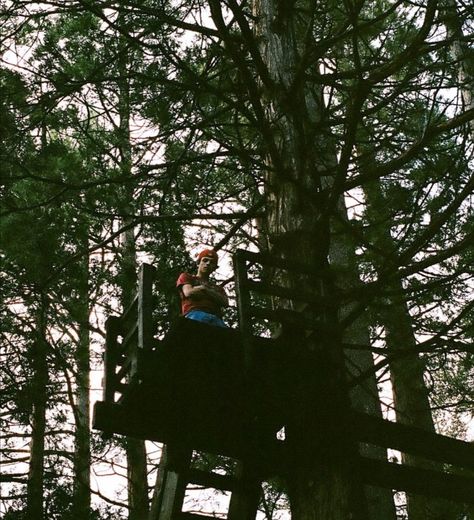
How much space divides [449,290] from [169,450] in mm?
3393

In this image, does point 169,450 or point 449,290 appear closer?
point 169,450

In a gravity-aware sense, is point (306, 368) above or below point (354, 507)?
above

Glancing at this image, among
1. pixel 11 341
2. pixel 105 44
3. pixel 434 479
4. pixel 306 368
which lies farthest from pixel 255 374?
pixel 11 341

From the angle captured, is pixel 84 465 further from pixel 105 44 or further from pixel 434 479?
pixel 434 479

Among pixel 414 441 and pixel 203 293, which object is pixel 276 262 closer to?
pixel 203 293

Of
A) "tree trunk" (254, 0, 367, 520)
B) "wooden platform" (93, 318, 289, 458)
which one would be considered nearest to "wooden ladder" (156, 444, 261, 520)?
"wooden platform" (93, 318, 289, 458)

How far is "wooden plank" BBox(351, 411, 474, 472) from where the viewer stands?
4590 millimetres

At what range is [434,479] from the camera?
184 inches

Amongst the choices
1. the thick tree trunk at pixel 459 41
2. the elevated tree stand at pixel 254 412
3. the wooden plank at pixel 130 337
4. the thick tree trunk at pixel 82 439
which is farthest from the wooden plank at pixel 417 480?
the thick tree trunk at pixel 82 439

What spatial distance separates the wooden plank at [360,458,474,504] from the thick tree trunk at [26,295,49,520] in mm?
5150

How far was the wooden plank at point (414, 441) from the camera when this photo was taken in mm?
4590

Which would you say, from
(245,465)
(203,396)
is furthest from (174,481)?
(203,396)

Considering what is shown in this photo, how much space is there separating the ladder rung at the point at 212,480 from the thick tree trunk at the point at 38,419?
168 inches

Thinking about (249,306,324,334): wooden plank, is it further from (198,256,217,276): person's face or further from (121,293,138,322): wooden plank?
(198,256,217,276): person's face
